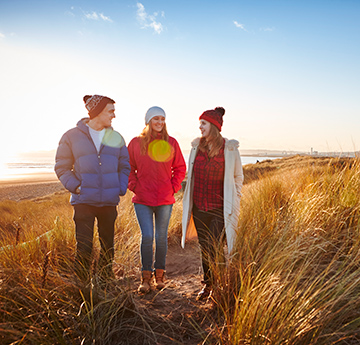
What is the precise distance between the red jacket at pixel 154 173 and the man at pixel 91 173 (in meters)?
0.28

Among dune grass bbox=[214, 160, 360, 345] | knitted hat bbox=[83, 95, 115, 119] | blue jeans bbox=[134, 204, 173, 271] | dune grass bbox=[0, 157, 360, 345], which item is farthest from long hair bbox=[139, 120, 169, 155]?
dune grass bbox=[214, 160, 360, 345]

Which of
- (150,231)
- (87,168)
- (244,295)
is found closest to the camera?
(244,295)

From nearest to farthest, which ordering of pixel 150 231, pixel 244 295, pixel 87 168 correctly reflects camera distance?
pixel 244 295
pixel 87 168
pixel 150 231

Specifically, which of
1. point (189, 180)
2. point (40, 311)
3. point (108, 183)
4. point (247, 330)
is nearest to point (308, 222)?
point (189, 180)

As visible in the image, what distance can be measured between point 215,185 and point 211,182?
57 mm

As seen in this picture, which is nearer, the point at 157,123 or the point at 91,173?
the point at 91,173

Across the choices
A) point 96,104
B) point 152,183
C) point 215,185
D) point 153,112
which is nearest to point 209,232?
point 215,185

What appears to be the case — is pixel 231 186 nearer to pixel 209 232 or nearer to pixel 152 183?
pixel 209 232

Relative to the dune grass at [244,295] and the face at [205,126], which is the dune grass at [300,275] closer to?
the dune grass at [244,295]

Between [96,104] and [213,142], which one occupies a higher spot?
[96,104]

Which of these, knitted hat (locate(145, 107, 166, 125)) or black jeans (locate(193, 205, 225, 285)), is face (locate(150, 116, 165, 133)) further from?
black jeans (locate(193, 205, 225, 285))

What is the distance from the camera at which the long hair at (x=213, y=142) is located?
10.7 feet

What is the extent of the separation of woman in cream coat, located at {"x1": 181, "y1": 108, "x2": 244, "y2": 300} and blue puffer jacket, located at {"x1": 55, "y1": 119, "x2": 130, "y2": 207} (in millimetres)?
899

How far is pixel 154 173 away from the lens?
3514 millimetres
